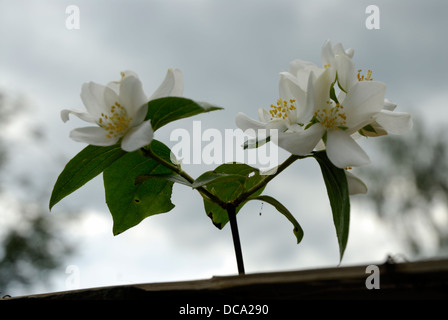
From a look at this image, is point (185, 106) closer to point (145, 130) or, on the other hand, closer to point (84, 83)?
point (145, 130)

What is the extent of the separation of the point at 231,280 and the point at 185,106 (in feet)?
0.92

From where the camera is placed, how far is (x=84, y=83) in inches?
27.2

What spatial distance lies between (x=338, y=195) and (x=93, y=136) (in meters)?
0.37

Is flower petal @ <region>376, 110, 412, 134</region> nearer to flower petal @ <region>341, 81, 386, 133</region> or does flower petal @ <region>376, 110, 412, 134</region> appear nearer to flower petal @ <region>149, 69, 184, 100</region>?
flower petal @ <region>341, 81, 386, 133</region>

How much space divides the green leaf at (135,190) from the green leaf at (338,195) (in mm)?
273

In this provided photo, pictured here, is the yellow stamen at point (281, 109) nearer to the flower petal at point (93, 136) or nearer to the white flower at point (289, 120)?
the white flower at point (289, 120)

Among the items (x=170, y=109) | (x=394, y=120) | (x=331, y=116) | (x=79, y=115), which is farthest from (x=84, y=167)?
(x=394, y=120)

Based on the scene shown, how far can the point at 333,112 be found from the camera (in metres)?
0.66

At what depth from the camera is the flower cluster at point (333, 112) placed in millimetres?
643

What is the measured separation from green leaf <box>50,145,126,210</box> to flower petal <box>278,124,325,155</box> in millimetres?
257

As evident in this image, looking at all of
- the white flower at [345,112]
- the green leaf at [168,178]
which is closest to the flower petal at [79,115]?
the green leaf at [168,178]

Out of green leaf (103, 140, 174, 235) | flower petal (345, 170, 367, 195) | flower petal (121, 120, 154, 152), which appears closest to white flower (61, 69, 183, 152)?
flower petal (121, 120, 154, 152)
